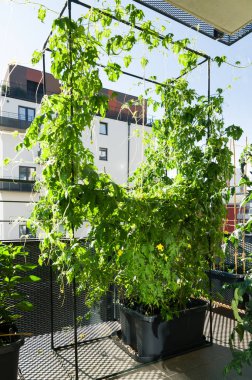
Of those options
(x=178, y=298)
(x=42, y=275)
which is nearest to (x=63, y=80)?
(x=42, y=275)

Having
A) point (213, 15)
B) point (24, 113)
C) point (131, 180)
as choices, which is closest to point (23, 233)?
point (131, 180)

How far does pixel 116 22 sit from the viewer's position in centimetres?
169

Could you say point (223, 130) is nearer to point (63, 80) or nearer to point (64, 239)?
point (63, 80)

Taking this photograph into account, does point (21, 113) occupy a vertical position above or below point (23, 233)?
above

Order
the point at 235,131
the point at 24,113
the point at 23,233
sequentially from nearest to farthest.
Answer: the point at 235,131 → the point at 23,233 → the point at 24,113

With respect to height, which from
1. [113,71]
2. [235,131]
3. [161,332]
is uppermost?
[113,71]

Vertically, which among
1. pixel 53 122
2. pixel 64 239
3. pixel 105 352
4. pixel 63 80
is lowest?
pixel 105 352

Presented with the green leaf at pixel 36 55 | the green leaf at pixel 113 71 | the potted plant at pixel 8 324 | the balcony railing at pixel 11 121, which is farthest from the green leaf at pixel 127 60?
the balcony railing at pixel 11 121

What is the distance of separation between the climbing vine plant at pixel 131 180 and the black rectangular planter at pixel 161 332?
0.11 metres

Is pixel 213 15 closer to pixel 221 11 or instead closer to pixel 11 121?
pixel 221 11

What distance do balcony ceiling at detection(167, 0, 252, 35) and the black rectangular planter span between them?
6.26 ft

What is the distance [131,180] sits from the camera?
2.14 meters

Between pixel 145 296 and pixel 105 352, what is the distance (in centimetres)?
72

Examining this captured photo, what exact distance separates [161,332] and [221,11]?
203cm
